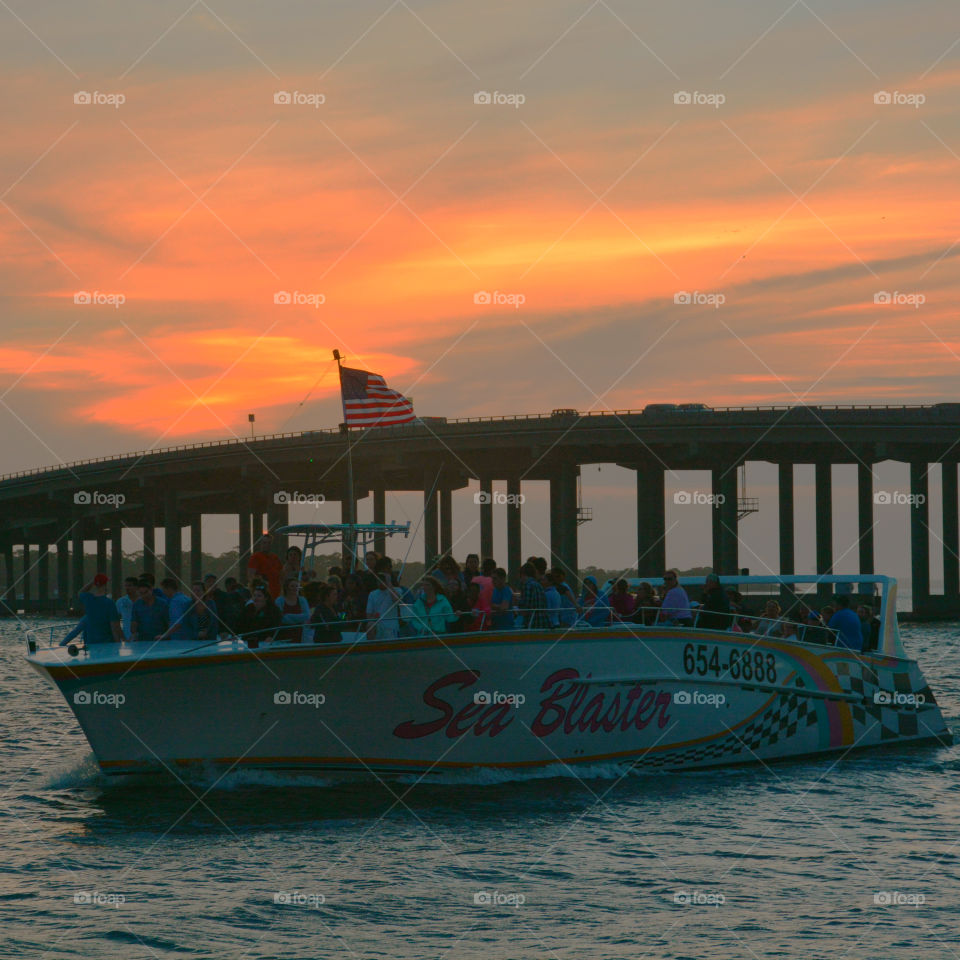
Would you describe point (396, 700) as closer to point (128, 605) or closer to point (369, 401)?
point (128, 605)

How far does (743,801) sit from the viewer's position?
1666 cm

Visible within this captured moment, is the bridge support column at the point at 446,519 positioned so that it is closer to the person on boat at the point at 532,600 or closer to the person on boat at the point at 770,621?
the person on boat at the point at 770,621

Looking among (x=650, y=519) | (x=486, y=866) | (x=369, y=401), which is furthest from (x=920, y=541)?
(x=486, y=866)

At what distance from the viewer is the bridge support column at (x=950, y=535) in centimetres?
8512

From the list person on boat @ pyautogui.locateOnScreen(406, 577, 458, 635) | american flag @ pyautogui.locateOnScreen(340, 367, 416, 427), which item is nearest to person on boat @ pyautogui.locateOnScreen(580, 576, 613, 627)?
person on boat @ pyautogui.locateOnScreen(406, 577, 458, 635)

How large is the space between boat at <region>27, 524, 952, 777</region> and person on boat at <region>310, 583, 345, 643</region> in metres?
0.20

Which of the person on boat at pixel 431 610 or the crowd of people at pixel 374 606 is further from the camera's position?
the crowd of people at pixel 374 606

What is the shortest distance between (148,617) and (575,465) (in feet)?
237

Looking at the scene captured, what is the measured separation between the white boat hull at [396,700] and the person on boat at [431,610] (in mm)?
253

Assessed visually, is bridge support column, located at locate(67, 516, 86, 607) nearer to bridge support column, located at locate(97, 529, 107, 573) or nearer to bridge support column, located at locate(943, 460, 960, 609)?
bridge support column, located at locate(97, 529, 107, 573)

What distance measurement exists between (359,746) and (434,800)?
1.09m

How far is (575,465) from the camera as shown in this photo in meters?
88.6

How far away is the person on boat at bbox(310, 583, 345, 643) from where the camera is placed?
15712 millimetres

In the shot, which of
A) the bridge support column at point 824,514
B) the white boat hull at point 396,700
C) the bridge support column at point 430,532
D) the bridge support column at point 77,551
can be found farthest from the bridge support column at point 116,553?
the white boat hull at point 396,700
